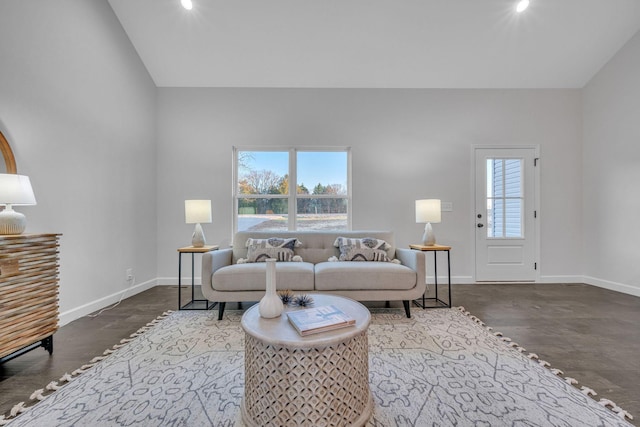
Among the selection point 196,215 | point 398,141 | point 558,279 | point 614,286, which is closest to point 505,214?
point 558,279

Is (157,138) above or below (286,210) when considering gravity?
above

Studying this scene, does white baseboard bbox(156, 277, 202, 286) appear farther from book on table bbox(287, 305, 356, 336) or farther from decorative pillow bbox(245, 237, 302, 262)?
book on table bbox(287, 305, 356, 336)

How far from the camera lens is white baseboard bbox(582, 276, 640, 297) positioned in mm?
3125

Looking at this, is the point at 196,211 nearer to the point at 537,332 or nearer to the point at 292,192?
the point at 292,192

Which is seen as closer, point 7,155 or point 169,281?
point 7,155

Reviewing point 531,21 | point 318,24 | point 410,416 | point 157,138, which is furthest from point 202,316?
point 531,21

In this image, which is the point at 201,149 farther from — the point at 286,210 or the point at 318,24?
the point at 318,24

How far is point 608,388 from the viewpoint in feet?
4.80

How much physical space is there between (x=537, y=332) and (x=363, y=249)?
5.25 feet

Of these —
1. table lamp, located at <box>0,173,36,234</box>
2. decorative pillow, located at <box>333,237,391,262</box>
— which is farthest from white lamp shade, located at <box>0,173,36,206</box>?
decorative pillow, located at <box>333,237,391,262</box>

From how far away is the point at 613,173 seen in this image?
11.1 ft

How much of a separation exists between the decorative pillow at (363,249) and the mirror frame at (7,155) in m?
2.80

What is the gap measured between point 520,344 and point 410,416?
1.30m

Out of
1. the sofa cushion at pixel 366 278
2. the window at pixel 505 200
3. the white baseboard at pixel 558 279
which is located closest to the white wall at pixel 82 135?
the sofa cushion at pixel 366 278
